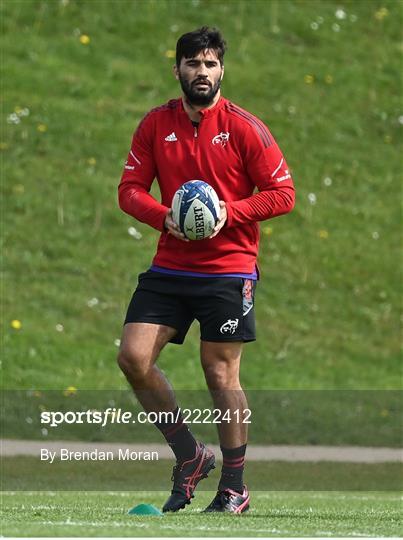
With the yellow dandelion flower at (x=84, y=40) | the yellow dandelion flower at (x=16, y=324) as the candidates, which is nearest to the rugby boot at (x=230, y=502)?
the yellow dandelion flower at (x=16, y=324)

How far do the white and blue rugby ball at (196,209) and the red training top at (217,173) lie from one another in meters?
0.16

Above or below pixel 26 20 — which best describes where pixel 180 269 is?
below

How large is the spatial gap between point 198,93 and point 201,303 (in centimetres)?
113

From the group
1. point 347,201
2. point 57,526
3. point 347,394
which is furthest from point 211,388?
point 347,201

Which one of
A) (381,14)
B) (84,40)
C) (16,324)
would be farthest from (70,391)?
(381,14)

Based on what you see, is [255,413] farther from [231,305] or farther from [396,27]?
[396,27]

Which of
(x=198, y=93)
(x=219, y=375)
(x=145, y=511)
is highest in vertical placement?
(x=198, y=93)

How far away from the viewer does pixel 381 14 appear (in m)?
24.0

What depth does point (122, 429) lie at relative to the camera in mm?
14281

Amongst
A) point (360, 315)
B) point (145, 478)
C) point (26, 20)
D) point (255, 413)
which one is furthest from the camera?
point (26, 20)

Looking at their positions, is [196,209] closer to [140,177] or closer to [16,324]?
[140,177]

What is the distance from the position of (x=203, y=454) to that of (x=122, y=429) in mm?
6331

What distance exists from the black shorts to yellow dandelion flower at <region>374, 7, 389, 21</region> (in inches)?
661
